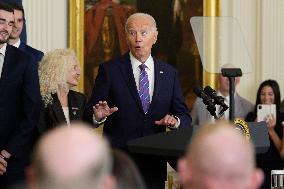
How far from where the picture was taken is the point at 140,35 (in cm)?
622

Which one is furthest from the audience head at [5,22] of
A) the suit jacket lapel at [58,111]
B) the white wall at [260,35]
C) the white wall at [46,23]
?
the white wall at [260,35]

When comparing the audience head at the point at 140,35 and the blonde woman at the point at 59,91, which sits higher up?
the audience head at the point at 140,35

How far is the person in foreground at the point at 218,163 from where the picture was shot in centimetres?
194

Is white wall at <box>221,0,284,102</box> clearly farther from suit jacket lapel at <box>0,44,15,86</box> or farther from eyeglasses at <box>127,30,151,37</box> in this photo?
suit jacket lapel at <box>0,44,15,86</box>

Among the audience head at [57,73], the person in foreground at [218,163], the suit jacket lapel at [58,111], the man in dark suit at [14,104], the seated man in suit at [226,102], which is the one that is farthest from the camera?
the seated man in suit at [226,102]

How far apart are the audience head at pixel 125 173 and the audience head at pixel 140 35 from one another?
4.11 m

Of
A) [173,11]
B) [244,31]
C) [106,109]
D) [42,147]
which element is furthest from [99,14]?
[42,147]

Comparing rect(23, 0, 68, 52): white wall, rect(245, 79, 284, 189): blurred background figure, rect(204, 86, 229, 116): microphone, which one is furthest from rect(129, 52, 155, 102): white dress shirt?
rect(23, 0, 68, 52): white wall

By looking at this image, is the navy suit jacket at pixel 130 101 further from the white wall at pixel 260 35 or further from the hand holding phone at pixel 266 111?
the white wall at pixel 260 35

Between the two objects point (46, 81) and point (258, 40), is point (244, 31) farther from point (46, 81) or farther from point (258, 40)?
point (46, 81)

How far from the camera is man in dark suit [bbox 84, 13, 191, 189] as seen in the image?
20.0 ft

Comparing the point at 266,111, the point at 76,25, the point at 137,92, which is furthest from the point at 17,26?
the point at 266,111

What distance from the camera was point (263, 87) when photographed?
935 cm

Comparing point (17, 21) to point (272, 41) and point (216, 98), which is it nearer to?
point (216, 98)
